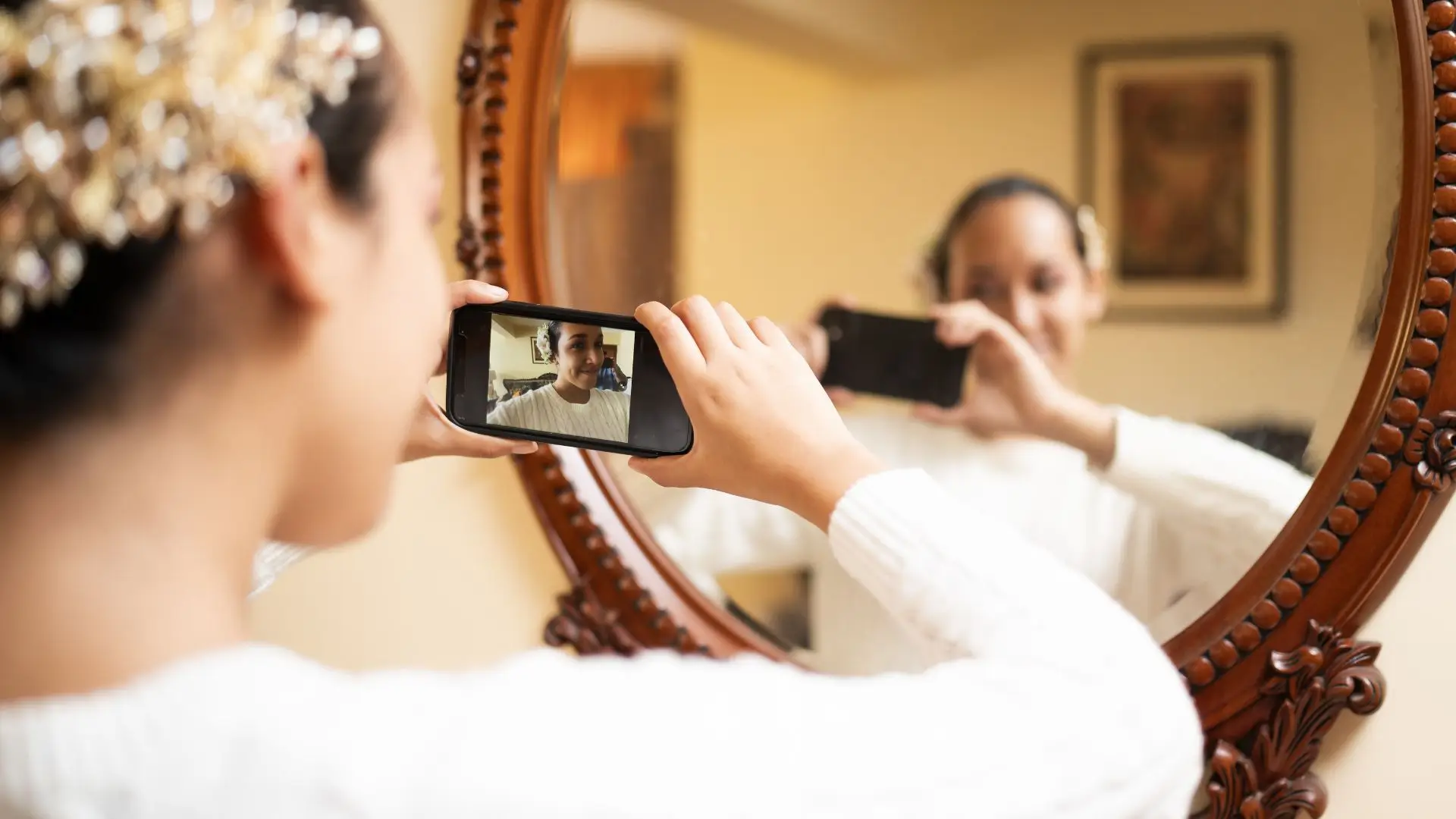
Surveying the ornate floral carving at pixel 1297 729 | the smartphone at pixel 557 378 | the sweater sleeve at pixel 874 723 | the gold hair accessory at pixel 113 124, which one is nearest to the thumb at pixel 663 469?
the smartphone at pixel 557 378

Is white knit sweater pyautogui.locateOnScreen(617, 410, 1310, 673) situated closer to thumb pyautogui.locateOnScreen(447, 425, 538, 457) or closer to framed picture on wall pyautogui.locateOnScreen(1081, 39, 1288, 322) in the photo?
framed picture on wall pyautogui.locateOnScreen(1081, 39, 1288, 322)

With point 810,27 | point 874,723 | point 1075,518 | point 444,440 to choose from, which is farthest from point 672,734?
point 810,27

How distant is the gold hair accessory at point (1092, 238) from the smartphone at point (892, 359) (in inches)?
3.6

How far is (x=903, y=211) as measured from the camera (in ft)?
2.43

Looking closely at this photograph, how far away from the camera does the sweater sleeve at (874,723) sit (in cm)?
34

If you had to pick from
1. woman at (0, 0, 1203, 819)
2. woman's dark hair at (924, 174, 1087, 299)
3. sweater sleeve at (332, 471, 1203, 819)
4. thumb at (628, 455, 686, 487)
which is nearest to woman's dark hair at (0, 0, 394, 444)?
woman at (0, 0, 1203, 819)

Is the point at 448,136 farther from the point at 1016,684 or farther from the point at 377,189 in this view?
the point at 1016,684

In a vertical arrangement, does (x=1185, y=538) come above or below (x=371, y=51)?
below

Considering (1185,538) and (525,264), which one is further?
(525,264)

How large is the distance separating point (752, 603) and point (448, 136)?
41 centimetres

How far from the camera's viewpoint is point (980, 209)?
2.36ft

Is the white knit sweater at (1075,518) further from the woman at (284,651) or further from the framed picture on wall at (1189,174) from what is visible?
the woman at (284,651)

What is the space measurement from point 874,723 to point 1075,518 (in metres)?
0.37

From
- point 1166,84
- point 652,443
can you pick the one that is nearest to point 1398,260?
point 1166,84
